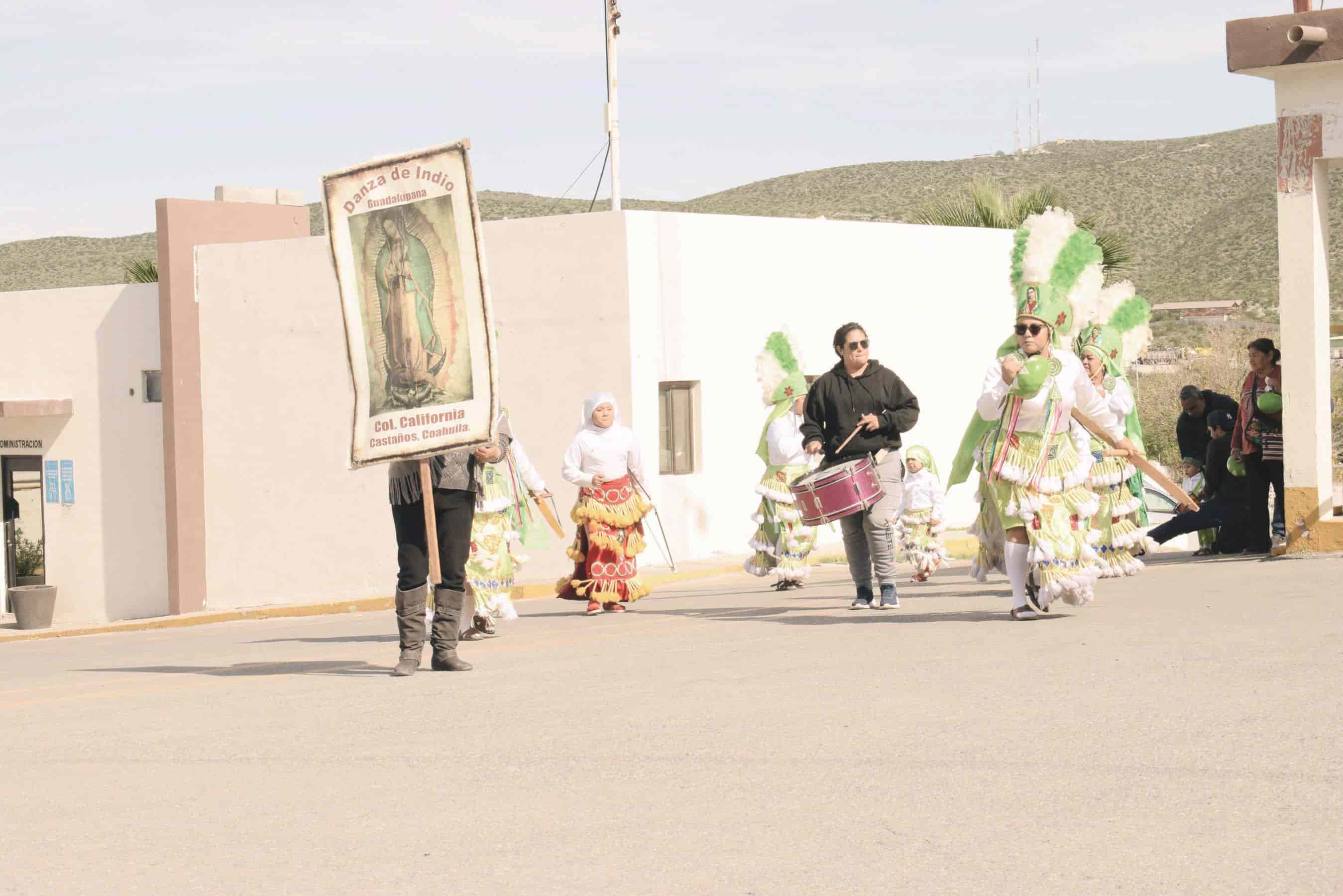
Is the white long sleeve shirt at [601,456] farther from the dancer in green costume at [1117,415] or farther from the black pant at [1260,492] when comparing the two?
the black pant at [1260,492]

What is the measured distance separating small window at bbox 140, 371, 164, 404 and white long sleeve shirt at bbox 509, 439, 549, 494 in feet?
47.0

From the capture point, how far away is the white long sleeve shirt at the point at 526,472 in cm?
1267

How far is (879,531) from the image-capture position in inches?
472

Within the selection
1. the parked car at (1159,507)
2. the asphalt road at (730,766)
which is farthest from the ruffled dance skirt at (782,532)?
the parked car at (1159,507)

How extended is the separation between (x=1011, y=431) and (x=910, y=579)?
499 centimetres

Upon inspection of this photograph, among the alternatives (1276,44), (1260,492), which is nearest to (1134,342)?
(1260,492)

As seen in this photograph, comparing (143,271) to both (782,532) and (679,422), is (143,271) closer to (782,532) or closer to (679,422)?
(679,422)

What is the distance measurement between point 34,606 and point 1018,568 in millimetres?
18788

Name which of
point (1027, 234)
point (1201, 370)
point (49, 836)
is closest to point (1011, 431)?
point (1027, 234)

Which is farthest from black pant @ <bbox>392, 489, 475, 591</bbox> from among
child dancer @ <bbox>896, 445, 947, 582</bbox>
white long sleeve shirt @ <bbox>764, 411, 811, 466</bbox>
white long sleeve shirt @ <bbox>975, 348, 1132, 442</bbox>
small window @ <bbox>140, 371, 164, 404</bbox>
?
small window @ <bbox>140, 371, 164, 404</bbox>

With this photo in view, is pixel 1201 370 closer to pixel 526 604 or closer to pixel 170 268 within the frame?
pixel 170 268

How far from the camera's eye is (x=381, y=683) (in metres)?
9.50

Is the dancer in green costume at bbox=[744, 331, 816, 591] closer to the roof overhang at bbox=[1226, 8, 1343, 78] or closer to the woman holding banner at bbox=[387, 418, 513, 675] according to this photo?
the roof overhang at bbox=[1226, 8, 1343, 78]

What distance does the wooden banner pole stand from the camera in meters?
9.51
